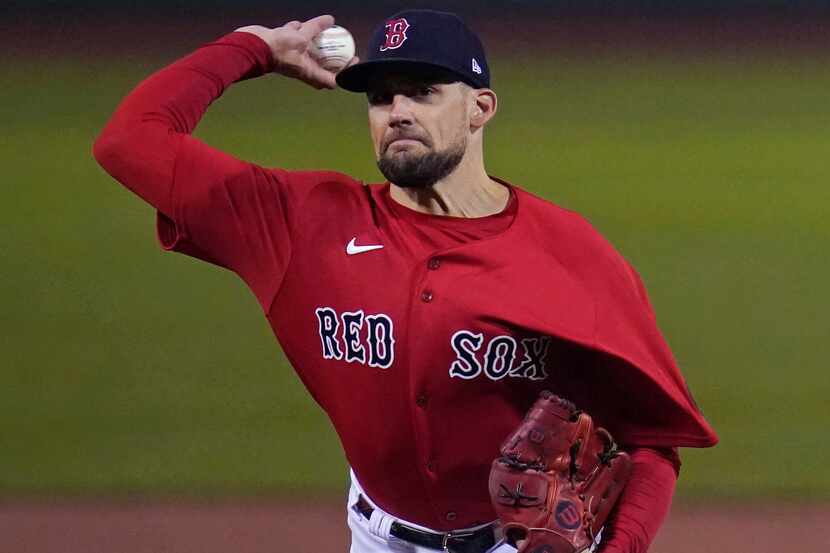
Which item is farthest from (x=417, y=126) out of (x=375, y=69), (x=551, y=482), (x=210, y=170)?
(x=551, y=482)

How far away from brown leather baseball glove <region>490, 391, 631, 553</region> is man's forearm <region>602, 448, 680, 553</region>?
78 mm

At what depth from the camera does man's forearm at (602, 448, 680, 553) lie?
2.50m

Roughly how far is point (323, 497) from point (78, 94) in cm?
379

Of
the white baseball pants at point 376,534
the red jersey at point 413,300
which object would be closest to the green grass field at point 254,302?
the white baseball pants at point 376,534

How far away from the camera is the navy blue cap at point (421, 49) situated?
8.54ft

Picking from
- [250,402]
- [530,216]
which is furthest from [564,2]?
[530,216]

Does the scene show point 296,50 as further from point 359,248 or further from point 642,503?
point 642,503

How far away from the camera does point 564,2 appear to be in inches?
339

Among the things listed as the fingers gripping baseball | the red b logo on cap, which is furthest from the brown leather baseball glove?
the fingers gripping baseball

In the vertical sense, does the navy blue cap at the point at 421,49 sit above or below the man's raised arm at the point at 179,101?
above

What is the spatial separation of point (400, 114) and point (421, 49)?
139 mm

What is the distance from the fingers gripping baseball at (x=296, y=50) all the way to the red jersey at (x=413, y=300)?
0.04 metres

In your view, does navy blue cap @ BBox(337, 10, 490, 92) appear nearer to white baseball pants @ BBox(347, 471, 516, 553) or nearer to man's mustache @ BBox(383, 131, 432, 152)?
man's mustache @ BBox(383, 131, 432, 152)

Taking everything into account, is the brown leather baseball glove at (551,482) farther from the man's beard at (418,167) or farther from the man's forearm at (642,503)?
the man's beard at (418,167)
